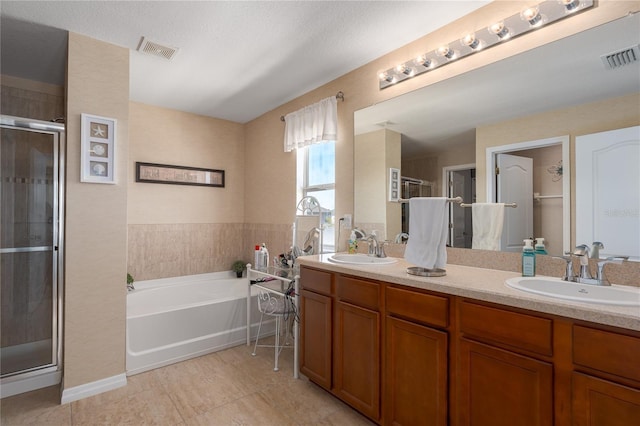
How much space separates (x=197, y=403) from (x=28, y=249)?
1.84 metres

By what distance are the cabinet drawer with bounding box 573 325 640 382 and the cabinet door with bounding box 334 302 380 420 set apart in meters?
0.90

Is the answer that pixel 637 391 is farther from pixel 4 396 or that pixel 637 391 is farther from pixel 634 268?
pixel 4 396

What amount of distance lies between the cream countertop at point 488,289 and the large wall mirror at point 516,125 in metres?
0.33

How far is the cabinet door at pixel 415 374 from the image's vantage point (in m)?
1.50

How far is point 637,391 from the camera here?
100 cm

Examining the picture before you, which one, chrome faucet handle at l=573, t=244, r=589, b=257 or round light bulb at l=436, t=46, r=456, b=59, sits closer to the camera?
chrome faucet handle at l=573, t=244, r=589, b=257

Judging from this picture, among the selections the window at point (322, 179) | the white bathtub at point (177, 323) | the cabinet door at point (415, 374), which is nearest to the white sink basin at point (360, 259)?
the cabinet door at point (415, 374)

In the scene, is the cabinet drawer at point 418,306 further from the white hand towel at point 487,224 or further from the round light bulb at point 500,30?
the round light bulb at point 500,30

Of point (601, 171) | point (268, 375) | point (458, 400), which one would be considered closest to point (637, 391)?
point (458, 400)

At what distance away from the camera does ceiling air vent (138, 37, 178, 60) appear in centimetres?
232

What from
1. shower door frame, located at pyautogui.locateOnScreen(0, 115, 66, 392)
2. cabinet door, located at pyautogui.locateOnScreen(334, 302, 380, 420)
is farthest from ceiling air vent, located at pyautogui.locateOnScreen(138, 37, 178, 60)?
cabinet door, located at pyautogui.locateOnScreen(334, 302, 380, 420)

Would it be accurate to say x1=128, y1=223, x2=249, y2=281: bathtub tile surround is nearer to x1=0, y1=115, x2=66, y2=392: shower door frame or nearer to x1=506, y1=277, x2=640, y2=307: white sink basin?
x1=0, y1=115, x2=66, y2=392: shower door frame

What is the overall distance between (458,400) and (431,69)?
1.96 m

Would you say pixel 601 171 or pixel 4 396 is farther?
pixel 4 396
